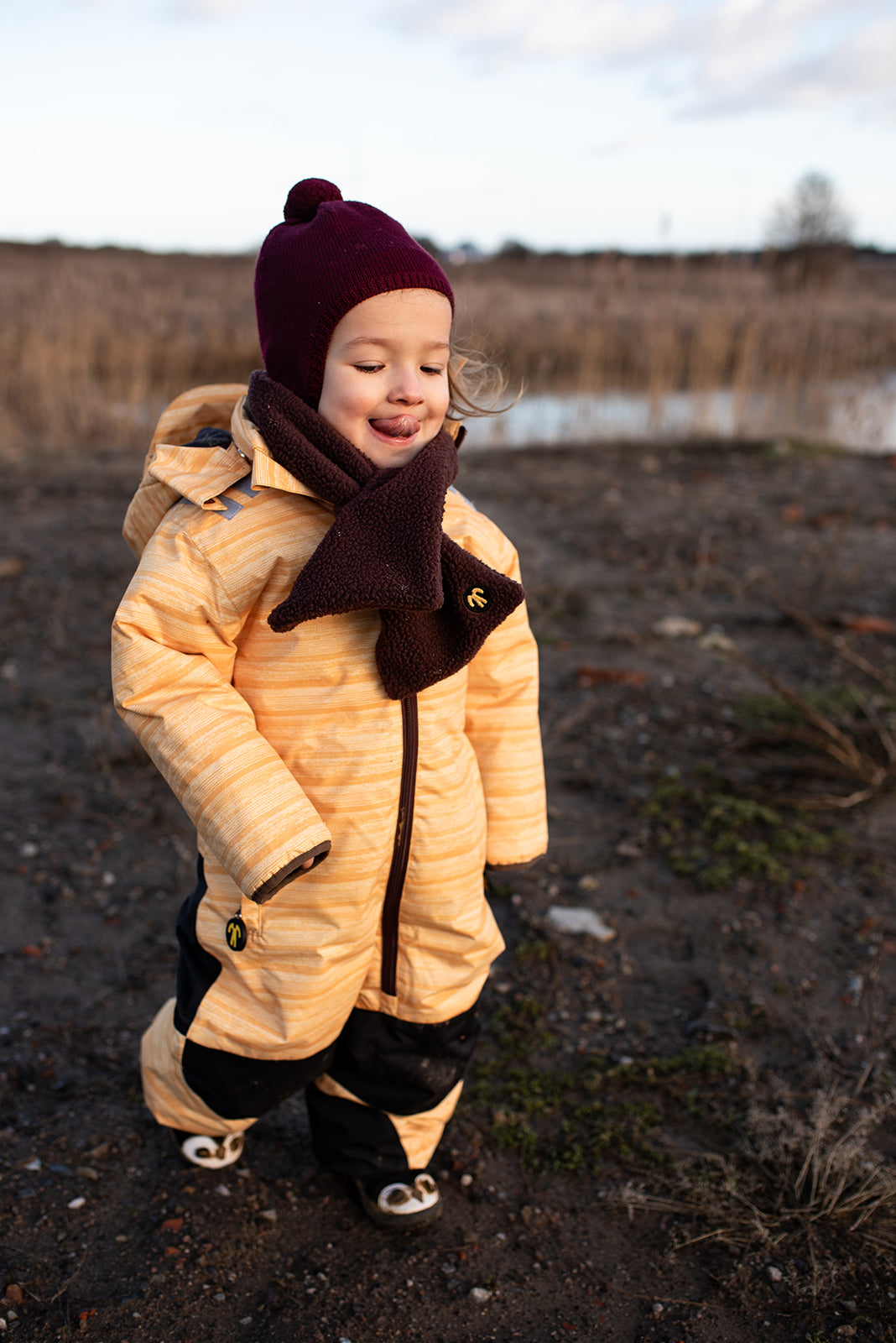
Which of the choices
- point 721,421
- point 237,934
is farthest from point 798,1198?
point 721,421

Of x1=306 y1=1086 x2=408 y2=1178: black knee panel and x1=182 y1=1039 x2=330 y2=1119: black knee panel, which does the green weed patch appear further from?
x1=182 y1=1039 x2=330 y2=1119: black knee panel

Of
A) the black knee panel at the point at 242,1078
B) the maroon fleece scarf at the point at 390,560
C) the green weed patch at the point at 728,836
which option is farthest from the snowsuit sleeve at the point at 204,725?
the green weed patch at the point at 728,836

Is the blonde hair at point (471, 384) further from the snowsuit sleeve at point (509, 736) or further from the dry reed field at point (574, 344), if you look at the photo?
the dry reed field at point (574, 344)

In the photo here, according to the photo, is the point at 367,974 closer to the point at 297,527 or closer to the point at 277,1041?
the point at 277,1041

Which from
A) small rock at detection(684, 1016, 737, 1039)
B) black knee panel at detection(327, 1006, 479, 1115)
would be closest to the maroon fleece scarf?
black knee panel at detection(327, 1006, 479, 1115)

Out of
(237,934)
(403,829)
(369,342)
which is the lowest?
(237,934)

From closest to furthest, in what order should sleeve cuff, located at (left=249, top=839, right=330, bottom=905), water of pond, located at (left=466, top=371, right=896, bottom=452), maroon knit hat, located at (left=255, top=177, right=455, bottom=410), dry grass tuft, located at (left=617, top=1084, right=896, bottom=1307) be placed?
sleeve cuff, located at (left=249, top=839, right=330, bottom=905)
maroon knit hat, located at (left=255, top=177, right=455, bottom=410)
dry grass tuft, located at (left=617, top=1084, right=896, bottom=1307)
water of pond, located at (left=466, top=371, right=896, bottom=452)

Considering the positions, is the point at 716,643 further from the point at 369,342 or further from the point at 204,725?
the point at 204,725

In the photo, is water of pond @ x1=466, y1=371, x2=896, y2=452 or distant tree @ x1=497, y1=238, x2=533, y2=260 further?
distant tree @ x1=497, y1=238, x2=533, y2=260

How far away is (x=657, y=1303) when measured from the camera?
166 centimetres

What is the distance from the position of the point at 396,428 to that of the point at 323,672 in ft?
1.30

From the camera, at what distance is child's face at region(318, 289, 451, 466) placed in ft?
4.80

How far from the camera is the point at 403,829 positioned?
61.1 inches

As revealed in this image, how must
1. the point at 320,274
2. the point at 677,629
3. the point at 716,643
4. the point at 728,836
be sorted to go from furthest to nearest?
the point at 677,629
the point at 716,643
the point at 728,836
the point at 320,274
